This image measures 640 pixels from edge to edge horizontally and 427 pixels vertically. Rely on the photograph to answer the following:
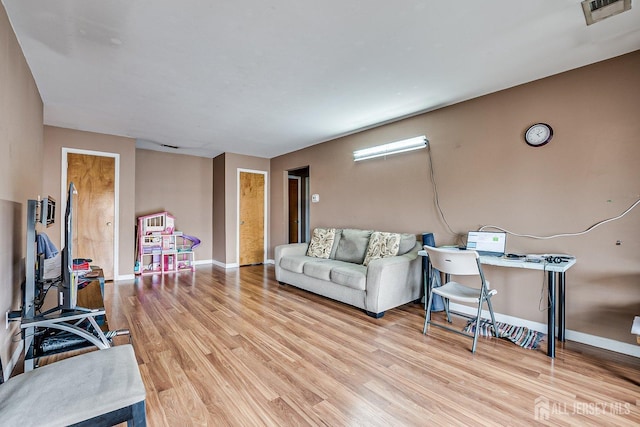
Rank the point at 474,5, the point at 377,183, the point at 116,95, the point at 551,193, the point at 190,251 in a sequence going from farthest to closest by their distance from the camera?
the point at 190,251 < the point at 377,183 < the point at 116,95 < the point at 551,193 < the point at 474,5

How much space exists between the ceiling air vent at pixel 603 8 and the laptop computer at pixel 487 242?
1.80 m

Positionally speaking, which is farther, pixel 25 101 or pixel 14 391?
pixel 25 101

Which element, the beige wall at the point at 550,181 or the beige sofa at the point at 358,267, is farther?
the beige sofa at the point at 358,267

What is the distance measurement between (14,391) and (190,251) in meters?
4.90

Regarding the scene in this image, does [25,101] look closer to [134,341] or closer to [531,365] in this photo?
[134,341]

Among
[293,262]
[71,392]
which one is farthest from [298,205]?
[71,392]

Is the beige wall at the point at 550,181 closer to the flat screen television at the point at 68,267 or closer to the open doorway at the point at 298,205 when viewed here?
the open doorway at the point at 298,205

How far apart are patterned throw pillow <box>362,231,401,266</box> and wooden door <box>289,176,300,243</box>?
10.5 feet

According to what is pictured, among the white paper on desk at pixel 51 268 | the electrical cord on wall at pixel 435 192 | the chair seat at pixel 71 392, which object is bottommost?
the chair seat at pixel 71 392

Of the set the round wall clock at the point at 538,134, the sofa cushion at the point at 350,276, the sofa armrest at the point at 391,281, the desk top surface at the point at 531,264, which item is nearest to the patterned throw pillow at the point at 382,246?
the sofa armrest at the point at 391,281

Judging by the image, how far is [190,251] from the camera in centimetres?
569

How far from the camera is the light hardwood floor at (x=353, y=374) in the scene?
62.7 inches

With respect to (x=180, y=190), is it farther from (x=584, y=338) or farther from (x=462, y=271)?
(x=584, y=338)

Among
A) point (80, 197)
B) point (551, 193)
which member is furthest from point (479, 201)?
point (80, 197)
